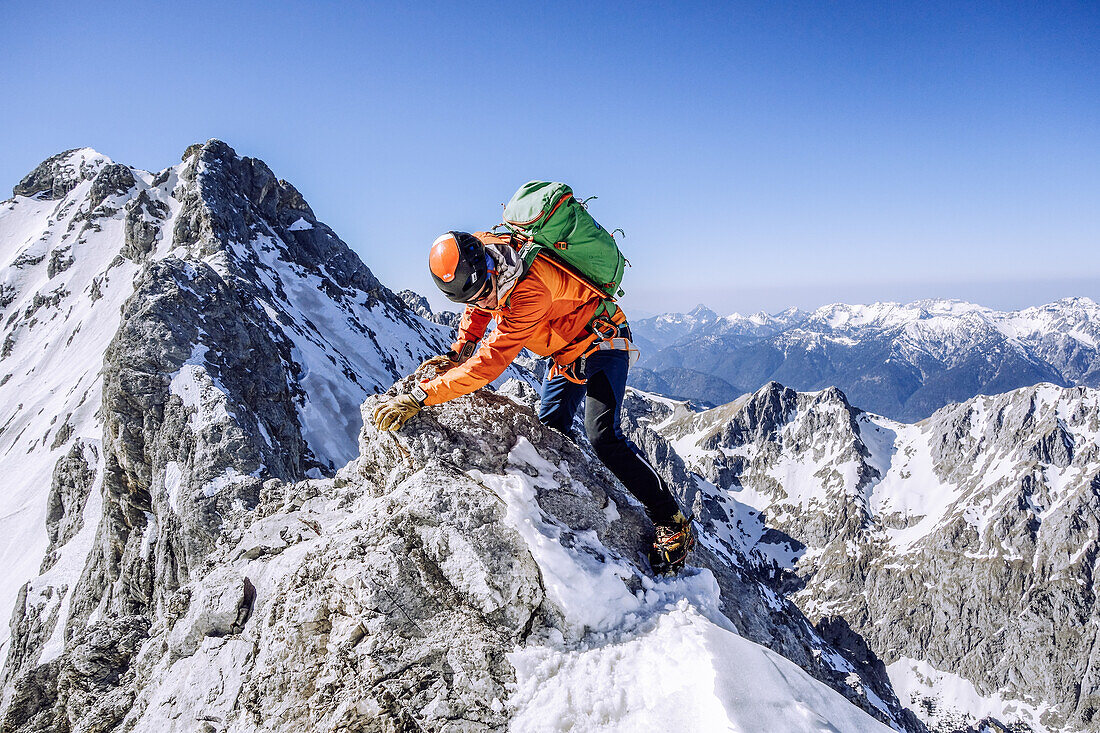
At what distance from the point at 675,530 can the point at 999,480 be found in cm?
20147

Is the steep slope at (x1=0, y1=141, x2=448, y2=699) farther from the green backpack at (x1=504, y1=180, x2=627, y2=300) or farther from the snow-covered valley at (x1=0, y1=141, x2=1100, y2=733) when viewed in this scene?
the green backpack at (x1=504, y1=180, x2=627, y2=300)

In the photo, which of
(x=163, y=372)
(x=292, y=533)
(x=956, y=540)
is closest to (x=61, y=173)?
(x=163, y=372)

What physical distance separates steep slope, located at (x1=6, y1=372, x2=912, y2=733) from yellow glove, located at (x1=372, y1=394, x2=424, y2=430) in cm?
66

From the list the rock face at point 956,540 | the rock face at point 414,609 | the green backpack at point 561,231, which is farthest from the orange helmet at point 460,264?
the rock face at point 956,540

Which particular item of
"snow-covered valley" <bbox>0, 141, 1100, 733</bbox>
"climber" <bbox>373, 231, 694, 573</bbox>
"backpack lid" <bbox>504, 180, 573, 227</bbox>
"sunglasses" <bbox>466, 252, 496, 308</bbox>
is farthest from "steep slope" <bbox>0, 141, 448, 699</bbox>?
"backpack lid" <bbox>504, 180, 573, 227</bbox>

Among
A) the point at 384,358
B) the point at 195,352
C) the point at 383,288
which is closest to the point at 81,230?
the point at 383,288

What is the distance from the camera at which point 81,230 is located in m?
86.6

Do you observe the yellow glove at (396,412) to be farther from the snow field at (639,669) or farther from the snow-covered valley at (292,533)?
the snow field at (639,669)

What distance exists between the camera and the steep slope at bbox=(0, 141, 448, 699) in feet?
83.8

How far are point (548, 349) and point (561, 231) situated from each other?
1731 mm

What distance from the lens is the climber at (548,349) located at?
268 inches

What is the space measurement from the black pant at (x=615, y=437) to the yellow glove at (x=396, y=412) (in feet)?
8.66

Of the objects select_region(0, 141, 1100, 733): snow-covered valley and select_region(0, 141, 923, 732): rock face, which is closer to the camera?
select_region(0, 141, 923, 732): rock face

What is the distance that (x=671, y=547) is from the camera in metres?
7.77
